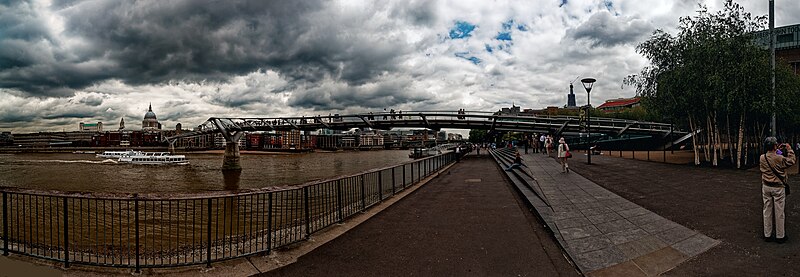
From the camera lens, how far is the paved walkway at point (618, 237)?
17.4 feet

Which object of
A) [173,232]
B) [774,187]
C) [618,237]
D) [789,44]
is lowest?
[173,232]

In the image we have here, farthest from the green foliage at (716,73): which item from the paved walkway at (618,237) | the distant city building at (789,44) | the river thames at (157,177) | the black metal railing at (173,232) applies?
the distant city building at (789,44)

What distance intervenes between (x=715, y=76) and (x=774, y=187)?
15.2m

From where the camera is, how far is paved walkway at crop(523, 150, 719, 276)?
530 cm

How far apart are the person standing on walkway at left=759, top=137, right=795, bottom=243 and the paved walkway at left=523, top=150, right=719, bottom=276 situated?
83 centimetres

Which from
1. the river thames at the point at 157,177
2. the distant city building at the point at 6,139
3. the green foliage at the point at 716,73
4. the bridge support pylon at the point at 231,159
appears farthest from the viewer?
the distant city building at the point at 6,139

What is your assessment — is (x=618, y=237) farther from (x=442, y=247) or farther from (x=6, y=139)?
(x=6, y=139)

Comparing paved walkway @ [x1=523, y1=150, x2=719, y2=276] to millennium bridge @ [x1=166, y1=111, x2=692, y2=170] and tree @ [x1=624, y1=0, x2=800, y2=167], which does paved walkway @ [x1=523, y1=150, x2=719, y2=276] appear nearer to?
tree @ [x1=624, y1=0, x2=800, y2=167]

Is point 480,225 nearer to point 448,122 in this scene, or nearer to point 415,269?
point 415,269

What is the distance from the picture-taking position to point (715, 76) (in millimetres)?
17516

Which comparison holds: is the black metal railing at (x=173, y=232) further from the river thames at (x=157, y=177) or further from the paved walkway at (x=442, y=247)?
the river thames at (x=157, y=177)

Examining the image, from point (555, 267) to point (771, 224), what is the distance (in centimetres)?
370

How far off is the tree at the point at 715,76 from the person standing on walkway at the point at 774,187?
48.6ft

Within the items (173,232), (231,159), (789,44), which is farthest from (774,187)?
(789,44)
